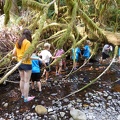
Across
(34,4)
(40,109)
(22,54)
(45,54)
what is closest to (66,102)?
(40,109)

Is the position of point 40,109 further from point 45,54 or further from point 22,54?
point 45,54

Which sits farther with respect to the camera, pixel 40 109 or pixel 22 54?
pixel 40 109

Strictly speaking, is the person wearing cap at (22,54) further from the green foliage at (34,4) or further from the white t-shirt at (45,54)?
the white t-shirt at (45,54)

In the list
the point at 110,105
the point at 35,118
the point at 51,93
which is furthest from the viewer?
the point at 51,93

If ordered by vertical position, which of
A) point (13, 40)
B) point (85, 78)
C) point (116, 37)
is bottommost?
point (85, 78)

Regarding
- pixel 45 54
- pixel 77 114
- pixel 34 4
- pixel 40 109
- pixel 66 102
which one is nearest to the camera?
pixel 34 4

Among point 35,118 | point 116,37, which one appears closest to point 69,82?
point 35,118

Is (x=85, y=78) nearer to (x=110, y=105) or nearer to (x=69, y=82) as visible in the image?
(x=69, y=82)

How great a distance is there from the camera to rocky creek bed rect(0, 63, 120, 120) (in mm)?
5168

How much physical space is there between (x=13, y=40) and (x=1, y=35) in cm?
45

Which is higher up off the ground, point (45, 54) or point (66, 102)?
point (45, 54)

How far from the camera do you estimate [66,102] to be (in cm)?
586

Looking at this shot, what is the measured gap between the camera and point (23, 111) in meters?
5.41

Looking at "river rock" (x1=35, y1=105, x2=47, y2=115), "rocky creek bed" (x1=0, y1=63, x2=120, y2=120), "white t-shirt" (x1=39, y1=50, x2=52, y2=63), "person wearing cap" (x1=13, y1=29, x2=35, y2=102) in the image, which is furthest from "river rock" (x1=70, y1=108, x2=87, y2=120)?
"white t-shirt" (x1=39, y1=50, x2=52, y2=63)
